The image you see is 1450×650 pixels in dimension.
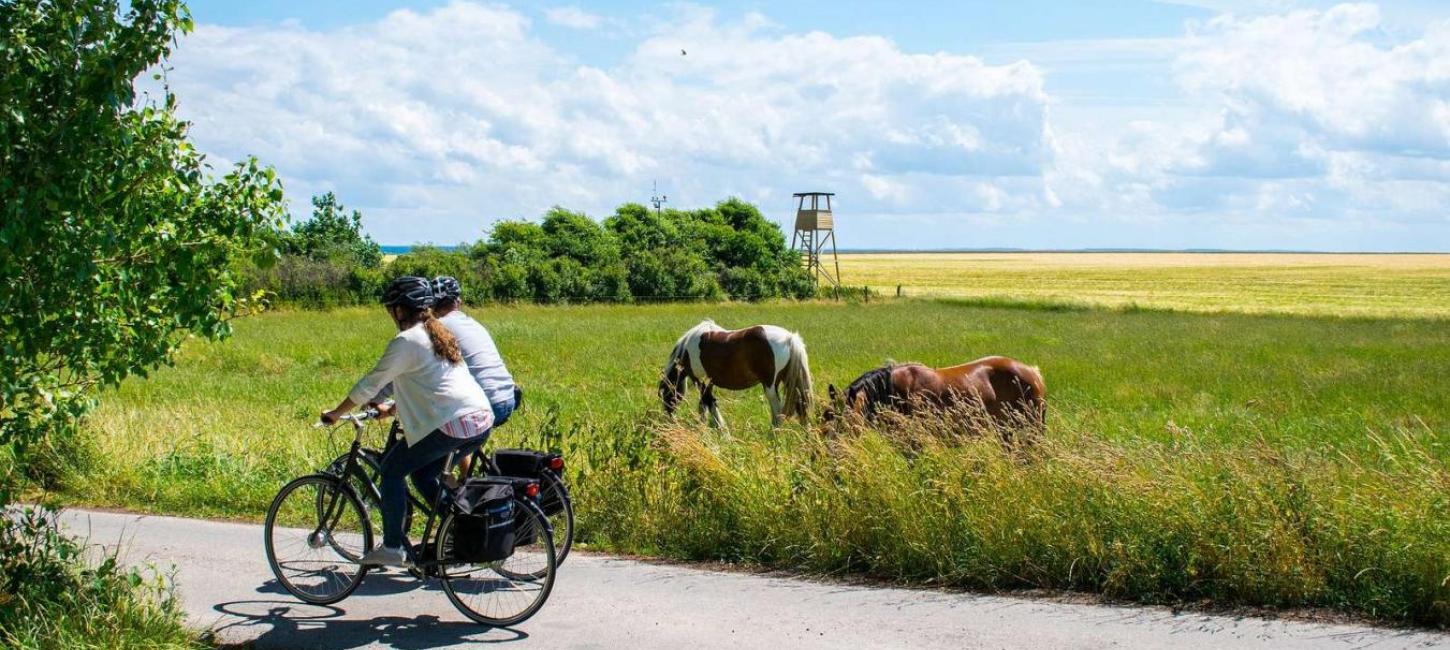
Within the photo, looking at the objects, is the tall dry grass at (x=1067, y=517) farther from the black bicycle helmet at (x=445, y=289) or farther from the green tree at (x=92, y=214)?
the green tree at (x=92, y=214)

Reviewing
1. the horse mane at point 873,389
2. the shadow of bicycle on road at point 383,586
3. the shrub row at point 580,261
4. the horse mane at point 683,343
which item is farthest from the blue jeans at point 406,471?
the shrub row at point 580,261

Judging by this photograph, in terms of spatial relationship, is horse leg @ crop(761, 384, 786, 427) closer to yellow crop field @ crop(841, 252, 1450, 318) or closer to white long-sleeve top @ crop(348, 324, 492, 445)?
white long-sleeve top @ crop(348, 324, 492, 445)

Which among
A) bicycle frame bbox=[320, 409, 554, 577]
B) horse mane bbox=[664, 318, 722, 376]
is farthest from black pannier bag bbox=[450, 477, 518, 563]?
horse mane bbox=[664, 318, 722, 376]

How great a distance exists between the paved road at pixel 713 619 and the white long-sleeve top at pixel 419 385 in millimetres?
1081

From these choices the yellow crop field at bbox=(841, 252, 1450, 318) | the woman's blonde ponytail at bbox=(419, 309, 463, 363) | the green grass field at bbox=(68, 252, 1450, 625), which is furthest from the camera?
the yellow crop field at bbox=(841, 252, 1450, 318)

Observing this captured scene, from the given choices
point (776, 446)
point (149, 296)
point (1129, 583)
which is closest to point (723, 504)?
point (776, 446)

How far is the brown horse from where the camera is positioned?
10.1 meters

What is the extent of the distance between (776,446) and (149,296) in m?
4.70

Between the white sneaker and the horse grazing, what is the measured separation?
670cm

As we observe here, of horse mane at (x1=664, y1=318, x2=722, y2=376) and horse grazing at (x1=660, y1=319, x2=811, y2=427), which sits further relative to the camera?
horse mane at (x1=664, y1=318, x2=722, y2=376)

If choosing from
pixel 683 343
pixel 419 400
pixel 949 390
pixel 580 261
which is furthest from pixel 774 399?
pixel 580 261

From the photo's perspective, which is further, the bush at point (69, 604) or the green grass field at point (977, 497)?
the green grass field at point (977, 497)

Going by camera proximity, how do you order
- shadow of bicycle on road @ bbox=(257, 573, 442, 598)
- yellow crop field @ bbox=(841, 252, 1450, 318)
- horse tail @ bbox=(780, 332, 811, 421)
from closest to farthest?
shadow of bicycle on road @ bbox=(257, 573, 442, 598)
horse tail @ bbox=(780, 332, 811, 421)
yellow crop field @ bbox=(841, 252, 1450, 318)

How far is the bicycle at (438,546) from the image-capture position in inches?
245
